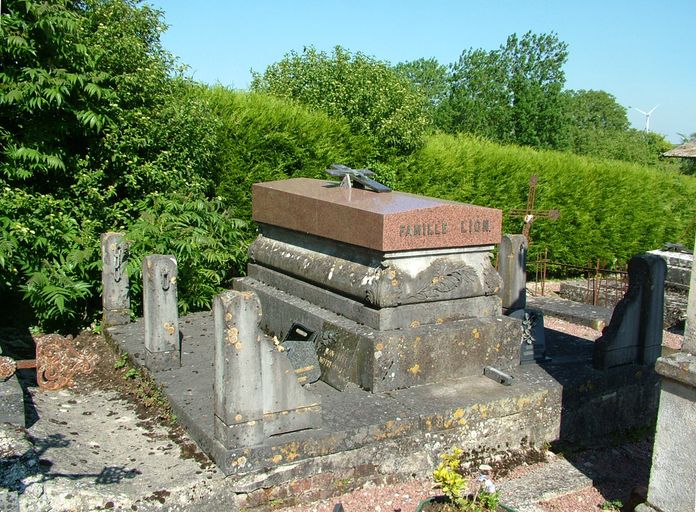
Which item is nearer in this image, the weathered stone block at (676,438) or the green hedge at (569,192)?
the weathered stone block at (676,438)

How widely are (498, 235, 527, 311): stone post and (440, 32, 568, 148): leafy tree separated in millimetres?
17610

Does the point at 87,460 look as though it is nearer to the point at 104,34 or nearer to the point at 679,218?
the point at 104,34

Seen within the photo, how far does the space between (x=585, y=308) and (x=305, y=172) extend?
466cm

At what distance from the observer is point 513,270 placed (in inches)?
286

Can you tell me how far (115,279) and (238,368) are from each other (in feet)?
11.4

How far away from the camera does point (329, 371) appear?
17.8ft

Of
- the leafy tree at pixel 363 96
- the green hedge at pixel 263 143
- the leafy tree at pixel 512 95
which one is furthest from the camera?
the leafy tree at pixel 512 95

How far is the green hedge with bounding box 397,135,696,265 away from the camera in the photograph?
1216 centimetres

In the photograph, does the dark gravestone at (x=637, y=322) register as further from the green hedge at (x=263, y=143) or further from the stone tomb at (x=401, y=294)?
the green hedge at (x=263, y=143)

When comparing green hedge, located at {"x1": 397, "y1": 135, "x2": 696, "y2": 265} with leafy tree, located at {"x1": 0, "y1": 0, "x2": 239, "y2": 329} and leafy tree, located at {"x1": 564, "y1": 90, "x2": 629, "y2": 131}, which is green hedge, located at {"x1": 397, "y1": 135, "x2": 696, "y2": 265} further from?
leafy tree, located at {"x1": 564, "y1": 90, "x2": 629, "y2": 131}

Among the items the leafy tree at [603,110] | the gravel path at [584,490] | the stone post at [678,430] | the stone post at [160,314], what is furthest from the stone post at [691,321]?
the leafy tree at [603,110]

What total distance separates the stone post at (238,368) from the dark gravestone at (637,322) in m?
3.23

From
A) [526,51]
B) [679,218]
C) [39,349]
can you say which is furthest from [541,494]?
[526,51]

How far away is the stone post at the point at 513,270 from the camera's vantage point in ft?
23.6
